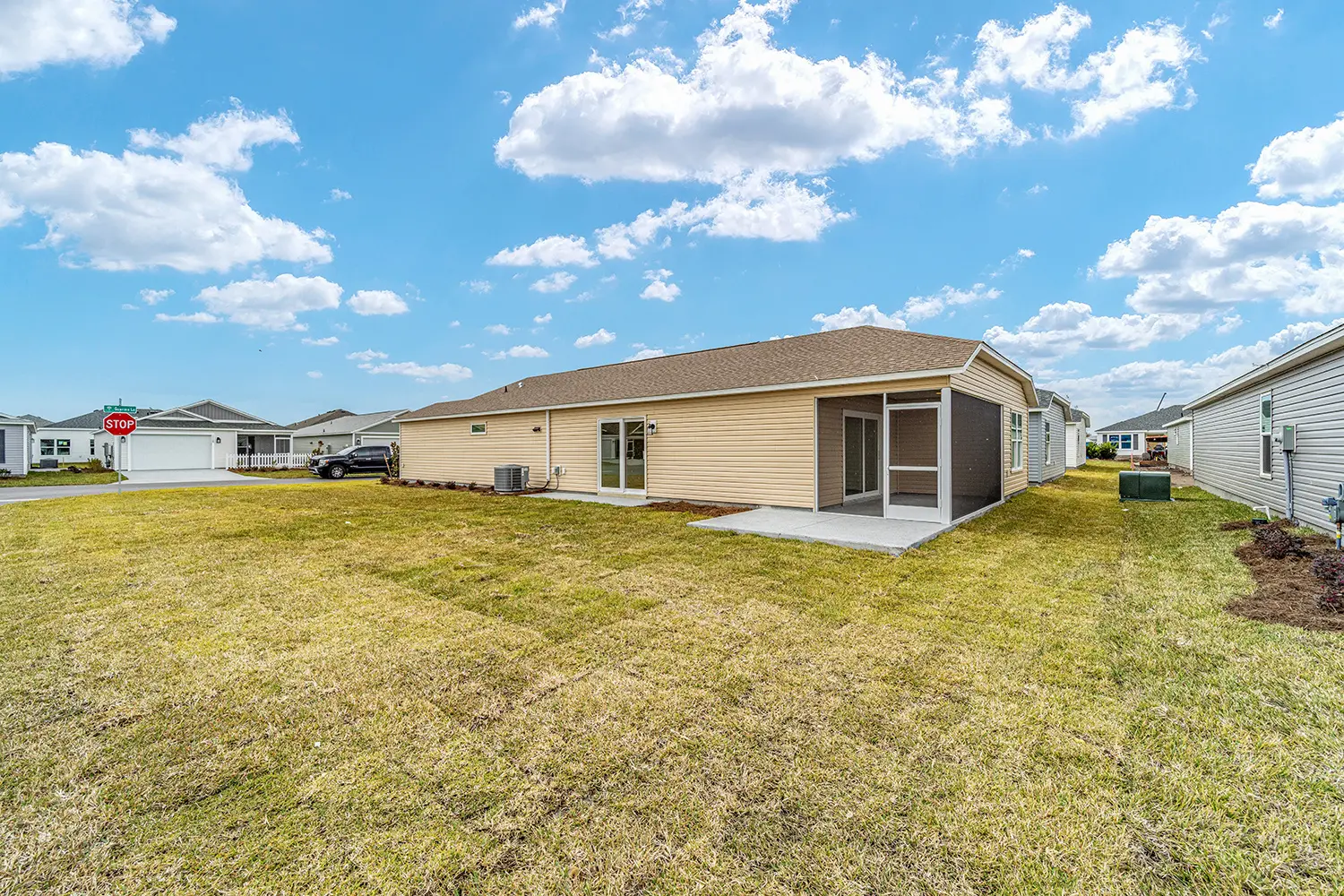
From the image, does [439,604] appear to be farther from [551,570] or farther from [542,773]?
[542,773]

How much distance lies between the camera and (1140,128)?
454 inches

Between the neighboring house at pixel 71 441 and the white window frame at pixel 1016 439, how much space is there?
46.8m

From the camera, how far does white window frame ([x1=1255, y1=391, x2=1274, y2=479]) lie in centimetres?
992

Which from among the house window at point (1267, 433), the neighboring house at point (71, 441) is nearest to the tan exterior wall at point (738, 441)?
the house window at point (1267, 433)

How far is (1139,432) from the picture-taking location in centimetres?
4278

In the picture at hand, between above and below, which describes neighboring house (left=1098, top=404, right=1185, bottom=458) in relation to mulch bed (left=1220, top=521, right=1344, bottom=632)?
above

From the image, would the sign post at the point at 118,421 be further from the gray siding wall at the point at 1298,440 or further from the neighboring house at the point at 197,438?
the gray siding wall at the point at 1298,440

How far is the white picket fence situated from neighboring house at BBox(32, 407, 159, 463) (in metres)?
8.09

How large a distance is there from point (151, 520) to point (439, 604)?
357 inches

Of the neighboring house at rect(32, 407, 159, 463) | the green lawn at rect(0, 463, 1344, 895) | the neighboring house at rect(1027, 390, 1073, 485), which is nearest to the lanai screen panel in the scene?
the green lawn at rect(0, 463, 1344, 895)

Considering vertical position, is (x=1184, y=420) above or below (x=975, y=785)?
above

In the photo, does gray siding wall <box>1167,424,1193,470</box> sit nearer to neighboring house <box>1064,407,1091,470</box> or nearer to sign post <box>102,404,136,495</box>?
neighboring house <box>1064,407,1091,470</box>

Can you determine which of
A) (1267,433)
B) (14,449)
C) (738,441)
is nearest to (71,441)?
(14,449)

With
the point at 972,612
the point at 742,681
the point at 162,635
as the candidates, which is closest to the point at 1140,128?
the point at 972,612
